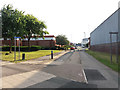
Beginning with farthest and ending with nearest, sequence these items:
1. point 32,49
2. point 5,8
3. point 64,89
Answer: point 32,49
point 5,8
point 64,89

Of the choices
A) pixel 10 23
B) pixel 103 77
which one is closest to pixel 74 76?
pixel 103 77

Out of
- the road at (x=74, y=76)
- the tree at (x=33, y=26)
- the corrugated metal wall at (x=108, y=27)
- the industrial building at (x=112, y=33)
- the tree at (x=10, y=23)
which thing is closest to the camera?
the road at (x=74, y=76)

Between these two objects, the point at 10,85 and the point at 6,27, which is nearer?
the point at 10,85

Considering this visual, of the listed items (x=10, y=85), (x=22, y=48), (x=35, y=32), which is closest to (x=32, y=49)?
(x=22, y=48)

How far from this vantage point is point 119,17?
12477 millimetres

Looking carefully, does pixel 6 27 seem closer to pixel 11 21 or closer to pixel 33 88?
pixel 11 21

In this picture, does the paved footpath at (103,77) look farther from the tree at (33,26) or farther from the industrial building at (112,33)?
the tree at (33,26)

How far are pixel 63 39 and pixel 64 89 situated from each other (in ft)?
194

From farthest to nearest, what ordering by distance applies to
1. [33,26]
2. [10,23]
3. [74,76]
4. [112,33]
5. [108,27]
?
[33,26], [10,23], [108,27], [112,33], [74,76]

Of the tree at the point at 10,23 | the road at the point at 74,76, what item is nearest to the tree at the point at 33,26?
the tree at the point at 10,23

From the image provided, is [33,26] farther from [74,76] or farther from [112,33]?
[74,76]

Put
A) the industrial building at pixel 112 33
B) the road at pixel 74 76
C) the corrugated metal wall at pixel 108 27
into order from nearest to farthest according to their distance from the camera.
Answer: the road at pixel 74 76, the industrial building at pixel 112 33, the corrugated metal wall at pixel 108 27

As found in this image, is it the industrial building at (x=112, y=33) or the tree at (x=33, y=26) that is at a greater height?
the tree at (x=33, y=26)

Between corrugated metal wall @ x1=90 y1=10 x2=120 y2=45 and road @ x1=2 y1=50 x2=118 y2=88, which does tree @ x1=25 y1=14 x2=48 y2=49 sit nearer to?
corrugated metal wall @ x1=90 y1=10 x2=120 y2=45
